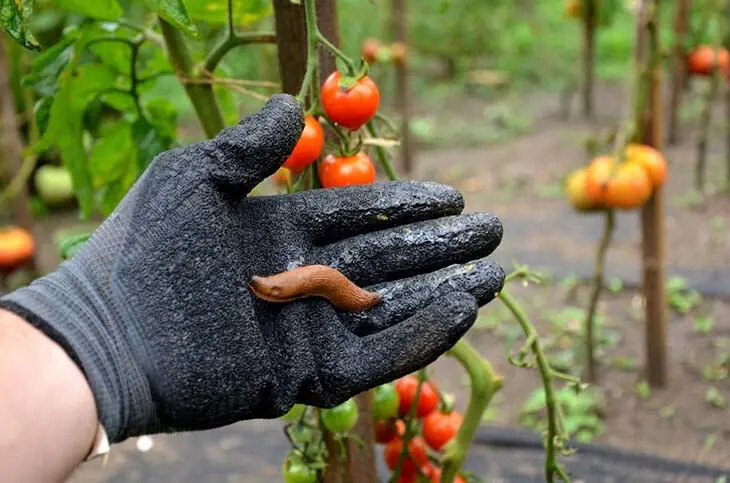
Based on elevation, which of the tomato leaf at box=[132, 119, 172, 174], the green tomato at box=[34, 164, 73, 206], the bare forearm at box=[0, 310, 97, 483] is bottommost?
the green tomato at box=[34, 164, 73, 206]

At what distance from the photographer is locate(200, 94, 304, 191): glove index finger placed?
2.41 ft

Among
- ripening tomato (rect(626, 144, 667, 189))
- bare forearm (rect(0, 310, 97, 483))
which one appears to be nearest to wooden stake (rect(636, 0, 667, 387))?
ripening tomato (rect(626, 144, 667, 189))

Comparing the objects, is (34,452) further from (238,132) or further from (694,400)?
(694,400)

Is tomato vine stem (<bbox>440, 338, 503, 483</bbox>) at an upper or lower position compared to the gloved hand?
lower

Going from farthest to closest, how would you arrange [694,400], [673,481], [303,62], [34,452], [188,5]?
1. [694,400]
2. [673,481]
3. [188,5]
4. [303,62]
5. [34,452]

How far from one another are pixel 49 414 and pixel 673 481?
1.46m

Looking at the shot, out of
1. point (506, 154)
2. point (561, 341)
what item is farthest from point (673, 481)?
point (506, 154)

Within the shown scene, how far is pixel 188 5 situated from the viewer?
1082mm

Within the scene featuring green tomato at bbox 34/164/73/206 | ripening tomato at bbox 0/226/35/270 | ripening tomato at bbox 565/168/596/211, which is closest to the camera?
ripening tomato at bbox 565/168/596/211

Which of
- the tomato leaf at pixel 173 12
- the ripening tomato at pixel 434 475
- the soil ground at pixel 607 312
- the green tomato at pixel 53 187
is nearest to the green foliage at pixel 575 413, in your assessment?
the soil ground at pixel 607 312

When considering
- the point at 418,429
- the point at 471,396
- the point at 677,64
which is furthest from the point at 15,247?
the point at 677,64

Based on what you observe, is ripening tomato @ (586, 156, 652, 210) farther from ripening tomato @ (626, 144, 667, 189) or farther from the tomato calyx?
the tomato calyx

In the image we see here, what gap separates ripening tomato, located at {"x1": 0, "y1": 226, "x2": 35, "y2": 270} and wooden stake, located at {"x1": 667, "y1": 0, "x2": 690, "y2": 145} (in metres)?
2.43

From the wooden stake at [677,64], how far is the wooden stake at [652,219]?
989 millimetres
